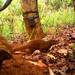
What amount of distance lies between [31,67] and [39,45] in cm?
53

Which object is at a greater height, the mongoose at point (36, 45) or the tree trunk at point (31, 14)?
the tree trunk at point (31, 14)

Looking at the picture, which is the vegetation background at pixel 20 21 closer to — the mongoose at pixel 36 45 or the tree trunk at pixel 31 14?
the tree trunk at pixel 31 14

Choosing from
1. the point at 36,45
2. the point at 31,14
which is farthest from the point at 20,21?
the point at 36,45

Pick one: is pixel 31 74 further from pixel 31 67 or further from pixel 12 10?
pixel 12 10

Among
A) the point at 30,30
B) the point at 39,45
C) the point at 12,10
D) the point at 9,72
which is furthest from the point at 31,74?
the point at 12,10

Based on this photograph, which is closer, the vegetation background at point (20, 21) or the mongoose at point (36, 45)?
the mongoose at point (36, 45)

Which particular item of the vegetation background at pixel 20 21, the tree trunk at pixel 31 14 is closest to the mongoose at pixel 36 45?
the tree trunk at pixel 31 14

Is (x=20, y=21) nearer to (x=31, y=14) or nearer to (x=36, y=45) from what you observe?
(x=31, y=14)

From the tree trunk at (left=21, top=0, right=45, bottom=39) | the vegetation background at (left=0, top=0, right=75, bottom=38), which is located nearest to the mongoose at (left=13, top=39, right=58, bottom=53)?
the tree trunk at (left=21, top=0, right=45, bottom=39)

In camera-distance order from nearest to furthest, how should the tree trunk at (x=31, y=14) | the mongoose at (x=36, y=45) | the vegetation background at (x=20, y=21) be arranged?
the mongoose at (x=36, y=45) < the tree trunk at (x=31, y=14) < the vegetation background at (x=20, y=21)

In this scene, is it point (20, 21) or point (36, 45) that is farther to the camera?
point (20, 21)

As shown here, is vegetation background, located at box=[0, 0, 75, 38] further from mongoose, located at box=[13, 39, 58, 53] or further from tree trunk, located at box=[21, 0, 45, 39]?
mongoose, located at box=[13, 39, 58, 53]

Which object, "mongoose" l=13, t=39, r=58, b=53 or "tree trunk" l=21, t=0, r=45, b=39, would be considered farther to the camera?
"tree trunk" l=21, t=0, r=45, b=39

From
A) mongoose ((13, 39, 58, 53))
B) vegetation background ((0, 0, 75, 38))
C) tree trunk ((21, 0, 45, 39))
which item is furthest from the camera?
vegetation background ((0, 0, 75, 38))
